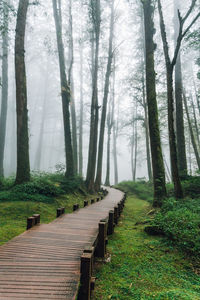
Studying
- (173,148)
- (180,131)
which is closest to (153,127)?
(173,148)

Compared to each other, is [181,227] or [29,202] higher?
[29,202]

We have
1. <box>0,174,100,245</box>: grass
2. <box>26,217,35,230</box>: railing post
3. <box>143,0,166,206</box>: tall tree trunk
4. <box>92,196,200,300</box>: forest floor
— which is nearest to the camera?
<box>92,196,200,300</box>: forest floor

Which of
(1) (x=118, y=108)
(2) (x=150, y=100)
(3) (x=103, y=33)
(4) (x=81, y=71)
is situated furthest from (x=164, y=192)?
(1) (x=118, y=108)

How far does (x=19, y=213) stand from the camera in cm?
662

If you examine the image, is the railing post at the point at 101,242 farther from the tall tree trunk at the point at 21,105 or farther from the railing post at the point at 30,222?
the tall tree trunk at the point at 21,105

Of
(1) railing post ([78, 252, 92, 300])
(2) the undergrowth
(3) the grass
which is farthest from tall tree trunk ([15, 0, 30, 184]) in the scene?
(1) railing post ([78, 252, 92, 300])

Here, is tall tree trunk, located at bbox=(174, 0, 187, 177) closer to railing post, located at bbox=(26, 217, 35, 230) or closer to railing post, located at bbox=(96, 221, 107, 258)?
railing post, located at bbox=(96, 221, 107, 258)

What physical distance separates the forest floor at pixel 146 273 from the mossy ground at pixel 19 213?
2793mm

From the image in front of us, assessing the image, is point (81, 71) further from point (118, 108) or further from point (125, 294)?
point (125, 294)

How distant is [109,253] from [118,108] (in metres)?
26.8

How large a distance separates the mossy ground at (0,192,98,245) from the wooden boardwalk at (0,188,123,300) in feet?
3.99

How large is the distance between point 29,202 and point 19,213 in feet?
3.09

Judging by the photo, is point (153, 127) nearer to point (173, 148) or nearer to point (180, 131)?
Answer: point (173, 148)

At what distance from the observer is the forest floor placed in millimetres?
2711
